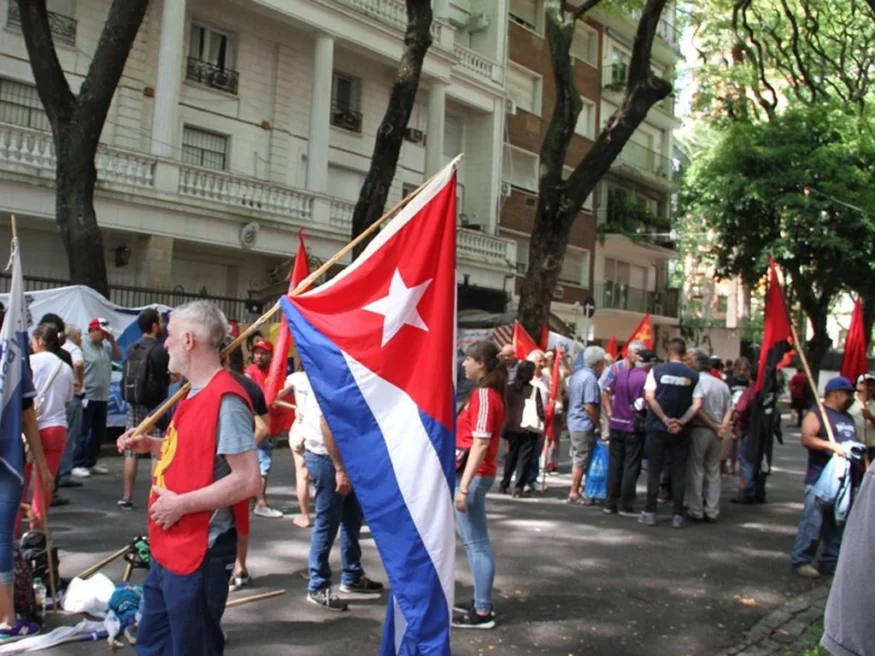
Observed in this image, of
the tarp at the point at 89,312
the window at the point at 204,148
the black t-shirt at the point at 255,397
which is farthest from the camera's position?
the window at the point at 204,148

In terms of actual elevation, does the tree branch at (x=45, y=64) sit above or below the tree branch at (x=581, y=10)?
below

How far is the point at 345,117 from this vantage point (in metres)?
23.4

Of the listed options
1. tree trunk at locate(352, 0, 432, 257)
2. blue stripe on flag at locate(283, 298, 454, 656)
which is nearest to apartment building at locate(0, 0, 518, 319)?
tree trunk at locate(352, 0, 432, 257)

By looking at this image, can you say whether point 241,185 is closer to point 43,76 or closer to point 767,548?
point 43,76

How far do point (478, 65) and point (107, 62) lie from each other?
53.0 feet

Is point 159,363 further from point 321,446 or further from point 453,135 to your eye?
point 453,135

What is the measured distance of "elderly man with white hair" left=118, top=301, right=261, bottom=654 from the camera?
3375 millimetres

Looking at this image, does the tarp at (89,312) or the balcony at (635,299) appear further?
the balcony at (635,299)

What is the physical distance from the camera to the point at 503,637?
5555 millimetres

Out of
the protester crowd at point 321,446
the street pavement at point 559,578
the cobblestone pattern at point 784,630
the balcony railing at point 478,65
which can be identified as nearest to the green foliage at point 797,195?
the balcony railing at point 478,65

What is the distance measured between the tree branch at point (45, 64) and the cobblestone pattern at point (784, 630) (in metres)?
10.9

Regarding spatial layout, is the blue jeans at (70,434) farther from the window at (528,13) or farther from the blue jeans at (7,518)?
the window at (528,13)

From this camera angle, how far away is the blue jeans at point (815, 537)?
25.0ft

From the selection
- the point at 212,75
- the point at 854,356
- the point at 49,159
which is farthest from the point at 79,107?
the point at 854,356
